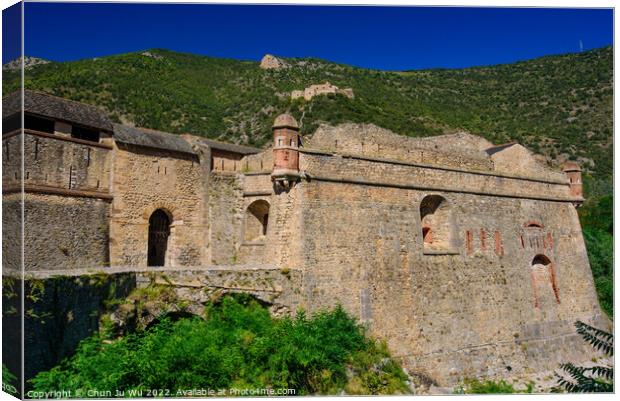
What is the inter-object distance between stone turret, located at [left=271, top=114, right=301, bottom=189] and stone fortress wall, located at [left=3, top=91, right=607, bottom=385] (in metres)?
0.04

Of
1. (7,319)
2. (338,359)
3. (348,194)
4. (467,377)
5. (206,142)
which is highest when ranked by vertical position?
(206,142)

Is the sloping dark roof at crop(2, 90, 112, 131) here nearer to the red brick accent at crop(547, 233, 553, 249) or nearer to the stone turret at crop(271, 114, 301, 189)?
A: the stone turret at crop(271, 114, 301, 189)

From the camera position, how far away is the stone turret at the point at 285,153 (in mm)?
13992

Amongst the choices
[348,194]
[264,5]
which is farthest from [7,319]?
[348,194]

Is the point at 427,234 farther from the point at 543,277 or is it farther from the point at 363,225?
the point at 543,277

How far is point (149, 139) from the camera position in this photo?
1788 cm

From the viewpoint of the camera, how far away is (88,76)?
95.6 feet

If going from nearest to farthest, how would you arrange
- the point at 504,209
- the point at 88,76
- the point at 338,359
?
the point at 338,359
the point at 504,209
the point at 88,76

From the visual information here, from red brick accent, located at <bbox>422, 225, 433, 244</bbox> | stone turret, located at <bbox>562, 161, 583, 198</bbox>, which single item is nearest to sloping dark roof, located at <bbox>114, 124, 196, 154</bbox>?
red brick accent, located at <bbox>422, 225, 433, 244</bbox>

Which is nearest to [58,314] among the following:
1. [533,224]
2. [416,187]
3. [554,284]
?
[416,187]

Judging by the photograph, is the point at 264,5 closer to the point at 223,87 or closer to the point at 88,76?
the point at 88,76

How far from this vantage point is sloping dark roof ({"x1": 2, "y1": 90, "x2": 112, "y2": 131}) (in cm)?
1442

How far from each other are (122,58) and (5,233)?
85.7 ft

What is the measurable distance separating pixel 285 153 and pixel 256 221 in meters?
4.44
